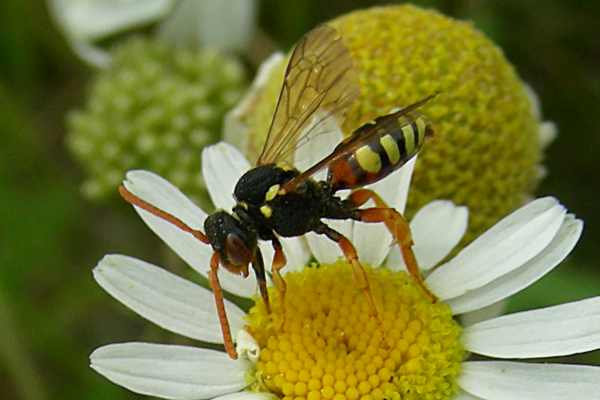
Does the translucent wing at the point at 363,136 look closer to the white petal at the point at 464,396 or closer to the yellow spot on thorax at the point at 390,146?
the yellow spot on thorax at the point at 390,146

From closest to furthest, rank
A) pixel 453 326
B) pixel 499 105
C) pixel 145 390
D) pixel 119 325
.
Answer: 1. pixel 145 390
2. pixel 453 326
3. pixel 499 105
4. pixel 119 325

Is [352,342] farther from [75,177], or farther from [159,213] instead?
[75,177]

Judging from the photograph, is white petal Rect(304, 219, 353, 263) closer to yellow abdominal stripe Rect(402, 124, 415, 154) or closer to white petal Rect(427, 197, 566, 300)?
white petal Rect(427, 197, 566, 300)

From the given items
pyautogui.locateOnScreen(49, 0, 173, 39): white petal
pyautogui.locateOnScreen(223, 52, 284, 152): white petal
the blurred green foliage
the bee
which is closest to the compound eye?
the bee

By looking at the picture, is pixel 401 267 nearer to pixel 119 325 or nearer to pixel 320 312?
pixel 320 312

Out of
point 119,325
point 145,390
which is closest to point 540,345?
point 145,390

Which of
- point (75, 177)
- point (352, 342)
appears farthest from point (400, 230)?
point (75, 177)
